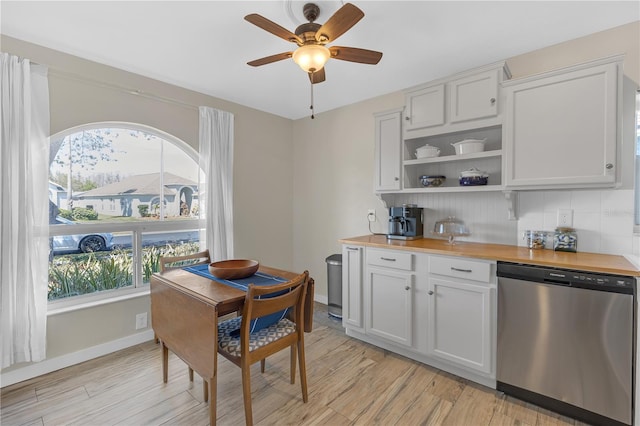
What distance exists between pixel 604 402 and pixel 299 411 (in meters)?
1.80

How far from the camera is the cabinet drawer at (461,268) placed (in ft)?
6.70

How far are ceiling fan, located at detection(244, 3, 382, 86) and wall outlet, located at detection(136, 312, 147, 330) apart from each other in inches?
98.3

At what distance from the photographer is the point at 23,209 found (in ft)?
6.85

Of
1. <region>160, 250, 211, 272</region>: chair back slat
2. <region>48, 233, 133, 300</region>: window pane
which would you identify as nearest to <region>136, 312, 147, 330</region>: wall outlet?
<region>48, 233, 133, 300</region>: window pane

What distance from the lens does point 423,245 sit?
245 centimetres

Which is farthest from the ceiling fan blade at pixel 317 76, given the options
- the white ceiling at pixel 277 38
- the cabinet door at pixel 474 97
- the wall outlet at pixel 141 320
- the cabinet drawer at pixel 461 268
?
the wall outlet at pixel 141 320

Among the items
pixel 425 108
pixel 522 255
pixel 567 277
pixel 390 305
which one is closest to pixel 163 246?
pixel 390 305

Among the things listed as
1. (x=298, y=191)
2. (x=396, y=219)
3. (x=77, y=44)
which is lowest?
(x=396, y=219)

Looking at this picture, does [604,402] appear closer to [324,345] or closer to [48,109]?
[324,345]

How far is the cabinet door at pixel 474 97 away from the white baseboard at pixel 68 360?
3519 millimetres

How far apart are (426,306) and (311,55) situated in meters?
2.03

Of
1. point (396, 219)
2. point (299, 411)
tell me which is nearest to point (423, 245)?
point (396, 219)

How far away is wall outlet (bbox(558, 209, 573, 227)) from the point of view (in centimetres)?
217

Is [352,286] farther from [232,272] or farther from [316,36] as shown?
[316,36]
